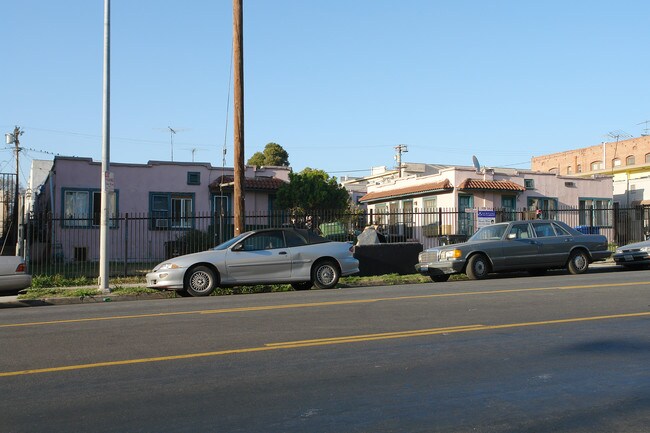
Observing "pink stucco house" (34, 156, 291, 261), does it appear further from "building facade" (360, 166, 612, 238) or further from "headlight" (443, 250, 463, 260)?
"headlight" (443, 250, 463, 260)

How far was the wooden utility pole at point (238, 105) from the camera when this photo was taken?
17.1 meters

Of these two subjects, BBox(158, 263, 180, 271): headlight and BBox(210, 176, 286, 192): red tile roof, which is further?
BBox(210, 176, 286, 192): red tile roof

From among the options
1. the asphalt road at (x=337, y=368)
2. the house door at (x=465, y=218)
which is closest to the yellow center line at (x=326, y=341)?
the asphalt road at (x=337, y=368)

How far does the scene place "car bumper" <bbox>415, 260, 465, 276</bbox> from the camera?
16.5 m

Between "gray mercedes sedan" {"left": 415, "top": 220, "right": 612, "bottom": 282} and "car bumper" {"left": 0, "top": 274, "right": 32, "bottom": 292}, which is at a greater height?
"gray mercedes sedan" {"left": 415, "top": 220, "right": 612, "bottom": 282}

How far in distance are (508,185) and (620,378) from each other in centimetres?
2803

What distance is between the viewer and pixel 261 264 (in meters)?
14.4

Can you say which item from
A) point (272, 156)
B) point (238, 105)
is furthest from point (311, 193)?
point (272, 156)

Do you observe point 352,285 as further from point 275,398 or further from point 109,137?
point 275,398

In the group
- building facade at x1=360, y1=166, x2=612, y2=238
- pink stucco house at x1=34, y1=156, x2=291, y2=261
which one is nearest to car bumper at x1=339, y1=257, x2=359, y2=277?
pink stucco house at x1=34, y1=156, x2=291, y2=261

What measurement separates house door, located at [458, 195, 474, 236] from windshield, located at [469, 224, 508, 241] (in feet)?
33.6

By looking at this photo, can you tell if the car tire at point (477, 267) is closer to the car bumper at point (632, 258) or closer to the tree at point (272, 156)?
the car bumper at point (632, 258)

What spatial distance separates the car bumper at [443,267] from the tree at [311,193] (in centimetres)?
1556

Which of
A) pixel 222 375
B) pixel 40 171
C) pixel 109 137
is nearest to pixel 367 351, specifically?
pixel 222 375
